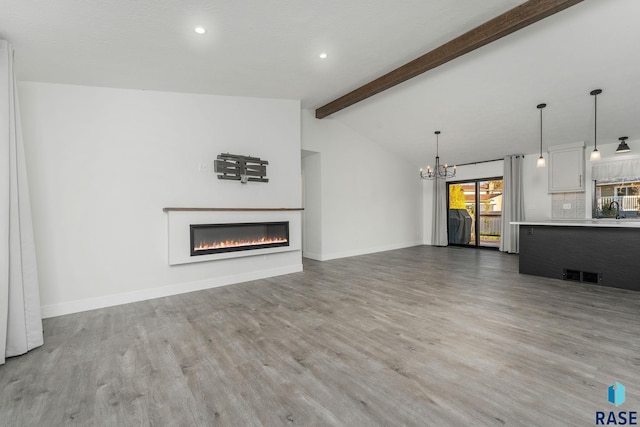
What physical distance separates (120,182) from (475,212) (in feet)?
28.0

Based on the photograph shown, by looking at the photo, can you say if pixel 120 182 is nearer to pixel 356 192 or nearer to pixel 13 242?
pixel 13 242

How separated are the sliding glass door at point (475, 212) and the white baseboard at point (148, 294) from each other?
20.0 ft

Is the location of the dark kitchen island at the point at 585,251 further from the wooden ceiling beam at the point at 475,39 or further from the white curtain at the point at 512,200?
the wooden ceiling beam at the point at 475,39

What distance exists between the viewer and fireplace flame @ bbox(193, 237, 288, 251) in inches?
169

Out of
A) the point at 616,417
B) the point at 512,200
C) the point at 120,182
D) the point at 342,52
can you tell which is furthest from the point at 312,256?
the point at 616,417

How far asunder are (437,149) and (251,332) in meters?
6.68

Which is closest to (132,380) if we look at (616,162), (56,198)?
(56,198)

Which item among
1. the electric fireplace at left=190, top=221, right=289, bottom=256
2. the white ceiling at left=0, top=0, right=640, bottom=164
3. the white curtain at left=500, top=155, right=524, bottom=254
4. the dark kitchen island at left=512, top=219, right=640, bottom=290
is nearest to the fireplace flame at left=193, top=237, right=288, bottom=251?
the electric fireplace at left=190, top=221, right=289, bottom=256

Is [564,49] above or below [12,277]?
above

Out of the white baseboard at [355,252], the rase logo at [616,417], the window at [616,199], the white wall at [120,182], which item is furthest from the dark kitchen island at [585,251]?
the white wall at [120,182]

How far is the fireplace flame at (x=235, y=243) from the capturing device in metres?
4.30

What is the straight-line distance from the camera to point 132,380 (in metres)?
1.98

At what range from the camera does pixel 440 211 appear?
870 cm

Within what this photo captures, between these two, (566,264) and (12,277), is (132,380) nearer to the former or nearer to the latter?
(12,277)
